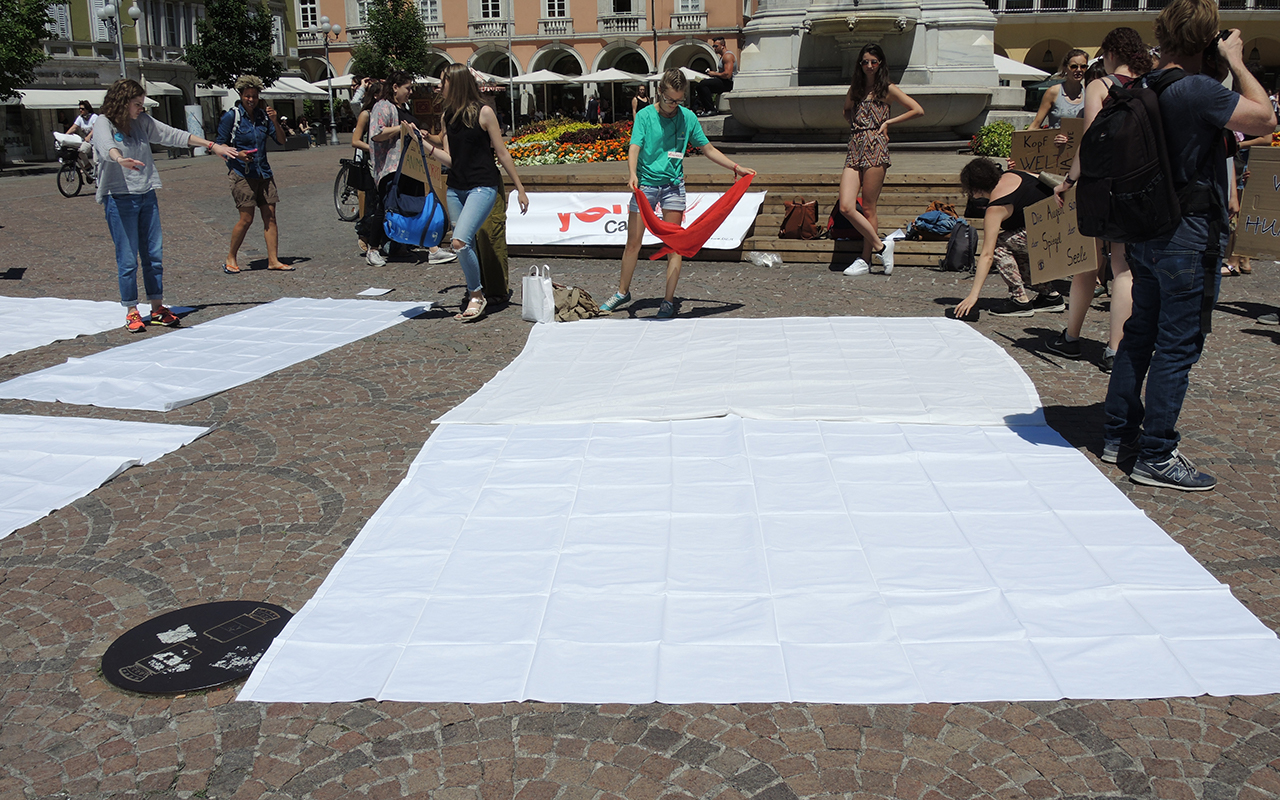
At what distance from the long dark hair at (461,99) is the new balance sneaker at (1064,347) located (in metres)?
4.60

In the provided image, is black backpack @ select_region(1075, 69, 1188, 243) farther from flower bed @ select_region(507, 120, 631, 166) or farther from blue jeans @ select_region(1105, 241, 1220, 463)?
flower bed @ select_region(507, 120, 631, 166)

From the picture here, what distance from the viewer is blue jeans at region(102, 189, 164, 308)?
8117 mm

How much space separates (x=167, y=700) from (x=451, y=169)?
5956mm

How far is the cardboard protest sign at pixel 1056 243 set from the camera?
650 cm

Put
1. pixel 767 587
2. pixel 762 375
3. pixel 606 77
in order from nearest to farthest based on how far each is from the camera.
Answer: pixel 767 587, pixel 762 375, pixel 606 77

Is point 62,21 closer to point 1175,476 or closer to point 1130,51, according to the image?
point 1130,51

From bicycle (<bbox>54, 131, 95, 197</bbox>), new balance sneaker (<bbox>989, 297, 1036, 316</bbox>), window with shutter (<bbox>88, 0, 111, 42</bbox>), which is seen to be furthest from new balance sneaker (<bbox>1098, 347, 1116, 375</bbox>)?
window with shutter (<bbox>88, 0, 111, 42</bbox>)

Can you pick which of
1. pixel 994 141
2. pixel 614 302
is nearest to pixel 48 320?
pixel 614 302

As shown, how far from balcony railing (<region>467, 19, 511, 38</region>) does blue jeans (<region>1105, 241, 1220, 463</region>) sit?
66160mm

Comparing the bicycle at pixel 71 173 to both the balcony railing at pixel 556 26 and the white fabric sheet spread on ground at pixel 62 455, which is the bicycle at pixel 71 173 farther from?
the balcony railing at pixel 556 26

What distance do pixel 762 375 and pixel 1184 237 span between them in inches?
101

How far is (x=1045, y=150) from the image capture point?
316 inches

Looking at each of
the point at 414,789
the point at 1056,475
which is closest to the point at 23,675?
the point at 414,789

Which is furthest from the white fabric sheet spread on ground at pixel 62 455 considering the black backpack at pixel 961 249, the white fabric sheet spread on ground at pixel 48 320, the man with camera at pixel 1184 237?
the black backpack at pixel 961 249
